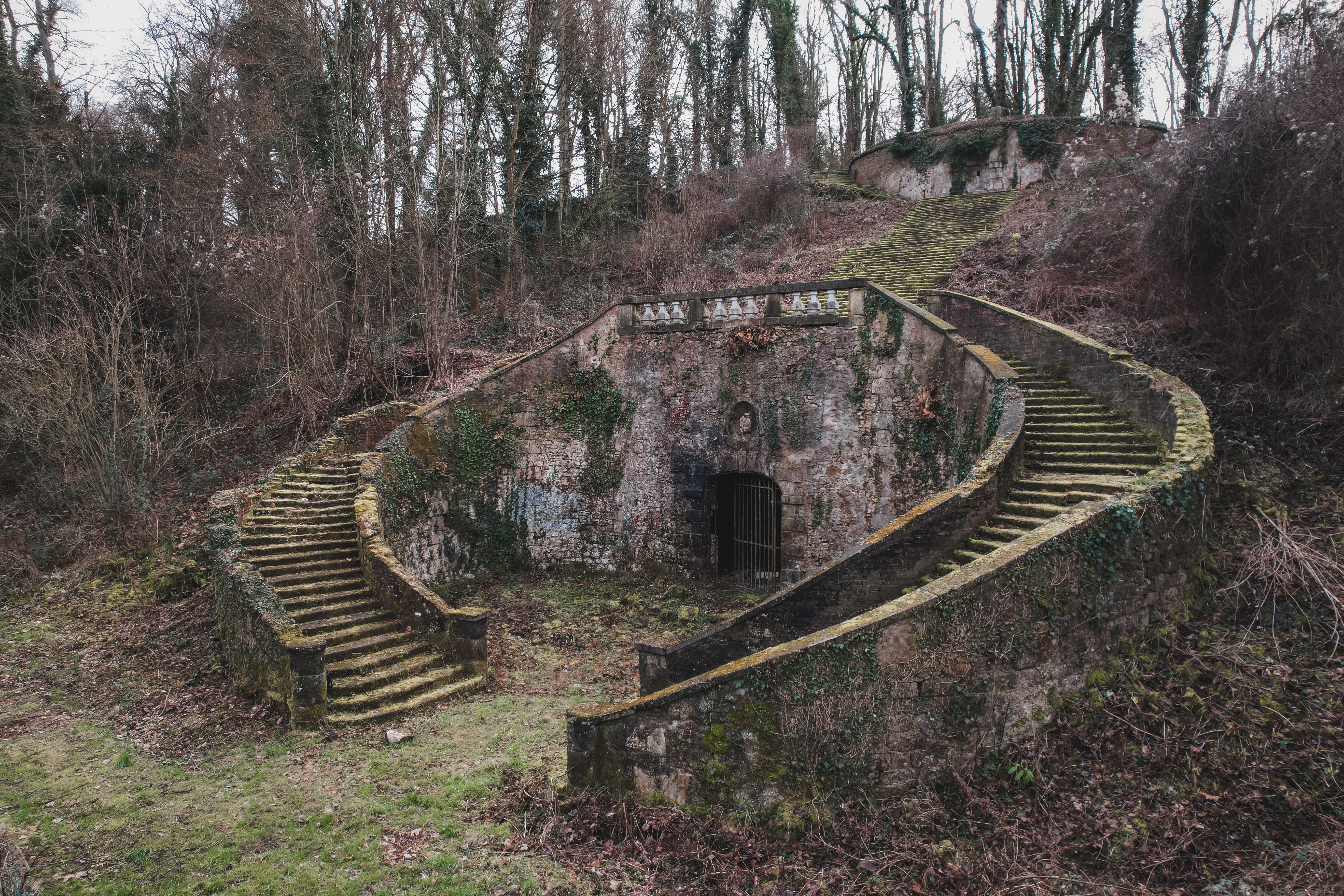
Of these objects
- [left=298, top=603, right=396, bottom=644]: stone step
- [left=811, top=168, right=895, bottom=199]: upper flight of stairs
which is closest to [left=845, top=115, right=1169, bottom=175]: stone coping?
[left=811, top=168, right=895, bottom=199]: upper flight of stairs

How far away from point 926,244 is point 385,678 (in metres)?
16.6

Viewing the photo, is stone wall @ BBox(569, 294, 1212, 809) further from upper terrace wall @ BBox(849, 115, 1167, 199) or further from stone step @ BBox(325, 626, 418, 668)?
upper terrace wall @ BBox(849, 115, 1167, 199)

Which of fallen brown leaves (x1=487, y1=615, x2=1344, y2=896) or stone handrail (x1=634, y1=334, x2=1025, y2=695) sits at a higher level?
stone handrail (x1=634, y1=334, x2=1025, y2=695)

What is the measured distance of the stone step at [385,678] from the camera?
28.9ft

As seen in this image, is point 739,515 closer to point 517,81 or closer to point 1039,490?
point 1039,490

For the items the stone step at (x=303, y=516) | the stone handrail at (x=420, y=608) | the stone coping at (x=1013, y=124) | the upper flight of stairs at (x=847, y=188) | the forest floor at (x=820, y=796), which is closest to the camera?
the forest floor at (x=820, y=796)

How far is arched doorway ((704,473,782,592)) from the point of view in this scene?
520 inches

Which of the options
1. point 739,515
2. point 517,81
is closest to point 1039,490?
point 739,515

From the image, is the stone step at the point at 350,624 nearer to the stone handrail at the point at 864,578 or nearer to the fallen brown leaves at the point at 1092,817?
the stone handrail at the point at 864,578

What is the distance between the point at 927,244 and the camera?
19.0 meters

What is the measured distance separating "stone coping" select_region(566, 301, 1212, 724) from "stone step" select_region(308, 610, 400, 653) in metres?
4.46

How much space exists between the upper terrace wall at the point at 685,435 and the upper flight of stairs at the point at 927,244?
304cm

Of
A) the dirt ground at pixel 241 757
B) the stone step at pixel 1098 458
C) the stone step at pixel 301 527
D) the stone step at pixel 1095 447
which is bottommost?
the dirt ground at pixel 241 757

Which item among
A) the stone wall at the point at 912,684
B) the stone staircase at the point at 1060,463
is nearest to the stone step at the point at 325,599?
the stone wall at the point at 912,684
